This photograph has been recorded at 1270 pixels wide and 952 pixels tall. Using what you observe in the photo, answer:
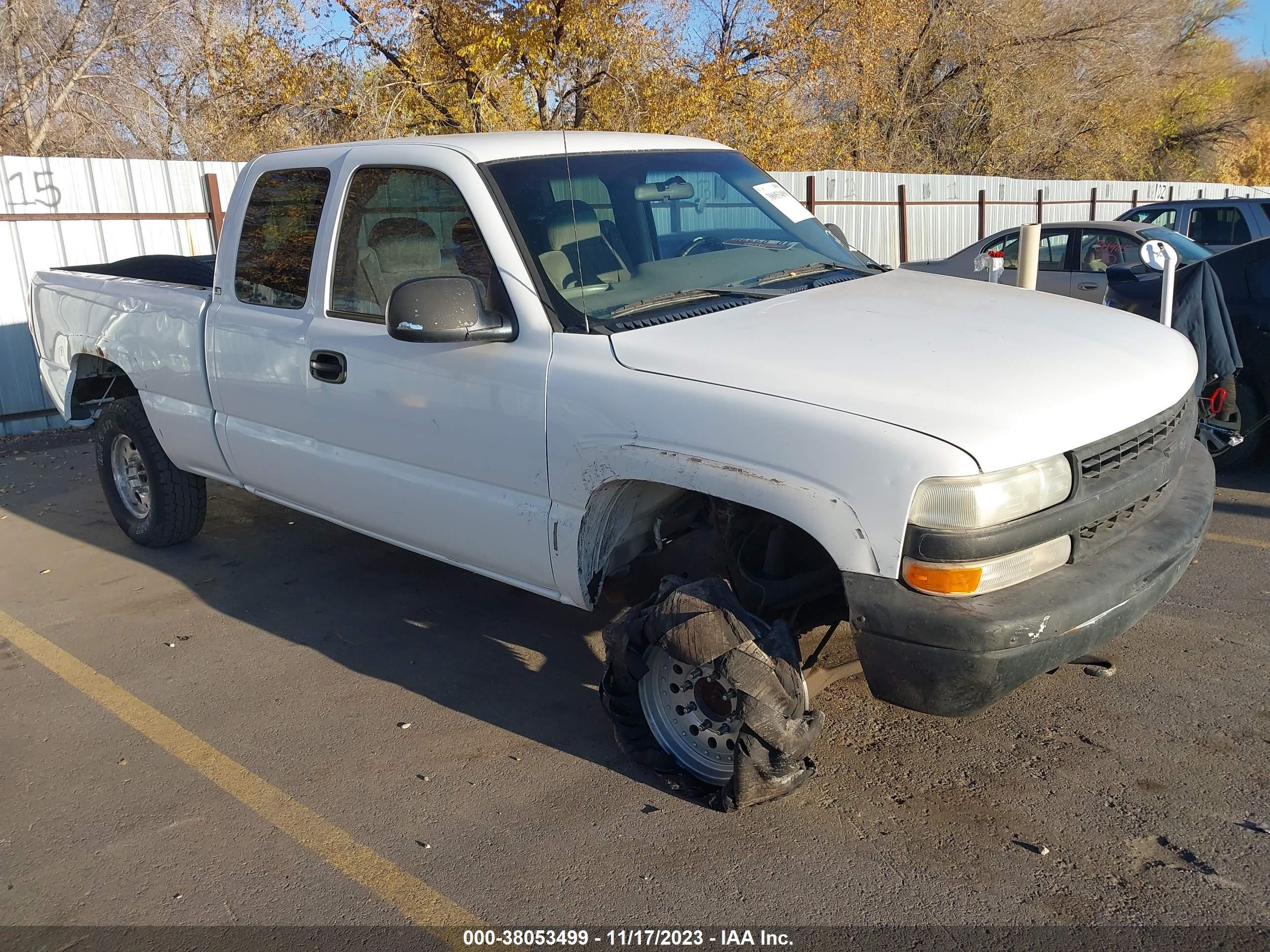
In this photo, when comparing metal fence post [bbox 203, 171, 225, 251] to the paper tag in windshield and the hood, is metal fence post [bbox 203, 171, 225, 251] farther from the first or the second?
the hood

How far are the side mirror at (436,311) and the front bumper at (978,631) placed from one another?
4.97ft

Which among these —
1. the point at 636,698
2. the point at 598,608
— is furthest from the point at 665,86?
the point at 636,698

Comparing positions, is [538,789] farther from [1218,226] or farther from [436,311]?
[1218,226]

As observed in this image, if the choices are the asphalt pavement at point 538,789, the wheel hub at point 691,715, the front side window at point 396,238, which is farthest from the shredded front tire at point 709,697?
the front side window at point 396,238

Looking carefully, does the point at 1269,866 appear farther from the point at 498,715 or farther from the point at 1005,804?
the point at 498,715

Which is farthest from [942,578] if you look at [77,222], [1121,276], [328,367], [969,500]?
[77,222]

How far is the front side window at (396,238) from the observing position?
390cm

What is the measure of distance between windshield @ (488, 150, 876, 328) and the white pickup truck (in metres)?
0.02

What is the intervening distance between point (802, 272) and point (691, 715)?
1.75 metres

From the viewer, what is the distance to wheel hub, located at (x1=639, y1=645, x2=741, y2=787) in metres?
3.36

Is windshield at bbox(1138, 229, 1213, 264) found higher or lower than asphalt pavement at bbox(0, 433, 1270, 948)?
higher

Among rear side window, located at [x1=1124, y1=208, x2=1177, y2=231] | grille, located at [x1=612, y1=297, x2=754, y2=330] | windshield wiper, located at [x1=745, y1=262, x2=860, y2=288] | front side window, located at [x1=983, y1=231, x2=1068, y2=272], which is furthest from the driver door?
rear side window, located at [x1=1124, y1=208, x2=1177, y2=231]

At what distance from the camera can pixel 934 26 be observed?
29.3m

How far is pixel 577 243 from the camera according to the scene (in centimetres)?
380
